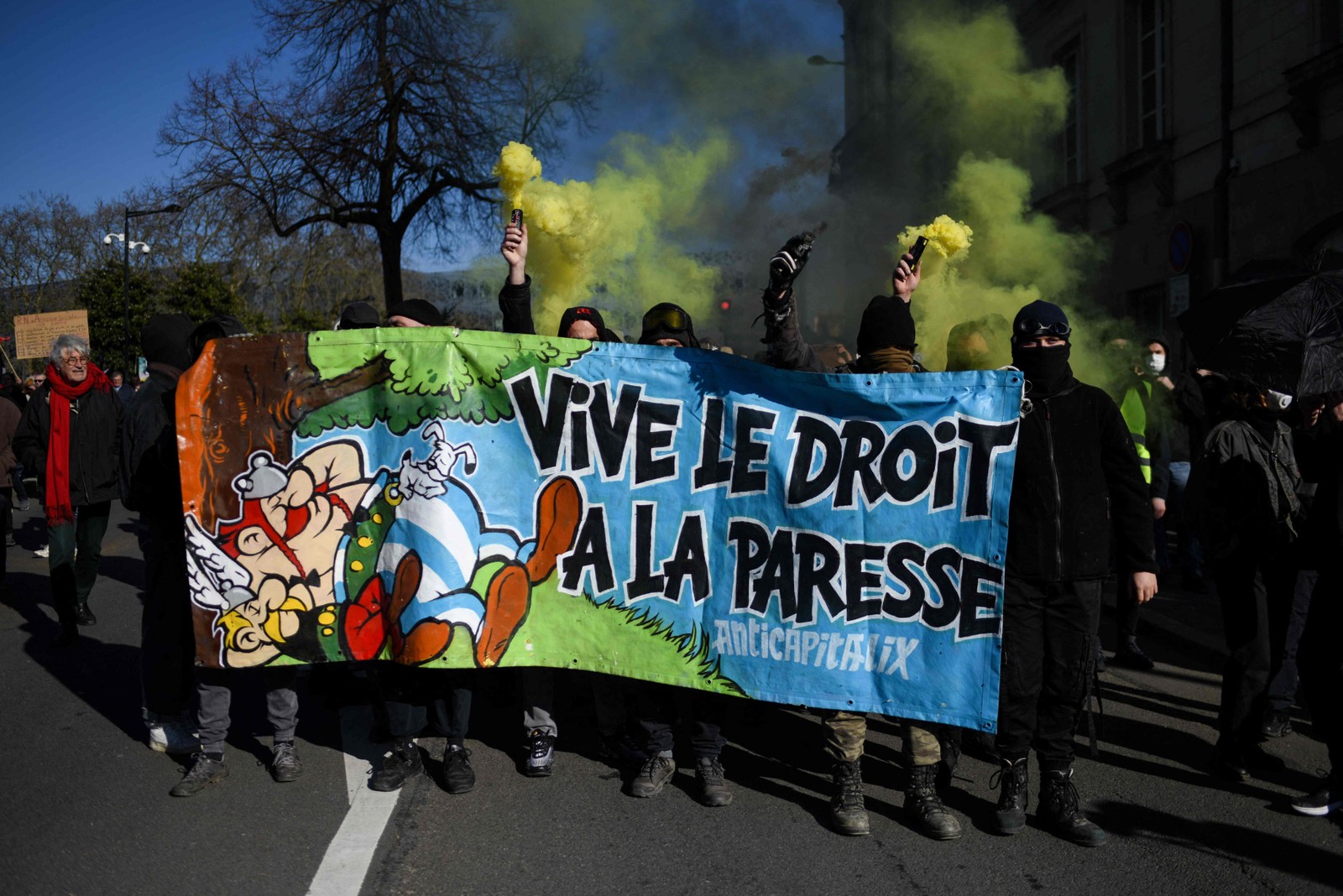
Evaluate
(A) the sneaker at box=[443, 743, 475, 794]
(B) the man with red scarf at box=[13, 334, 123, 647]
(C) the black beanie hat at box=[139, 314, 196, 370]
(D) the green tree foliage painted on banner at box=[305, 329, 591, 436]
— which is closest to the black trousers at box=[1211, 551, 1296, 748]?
(D) the green tree foliage painted on banner at box=[305, 329, 591, 436]

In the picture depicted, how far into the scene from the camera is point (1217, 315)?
4430 mm

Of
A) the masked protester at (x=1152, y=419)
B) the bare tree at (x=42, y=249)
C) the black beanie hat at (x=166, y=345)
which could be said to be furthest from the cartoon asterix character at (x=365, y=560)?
the bare tree at (x=42, y=249)

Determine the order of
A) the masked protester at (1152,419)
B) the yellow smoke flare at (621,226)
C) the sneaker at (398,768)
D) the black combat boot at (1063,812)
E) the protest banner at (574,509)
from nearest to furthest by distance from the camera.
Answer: the black combat boot at (1063,812) → the protest banner at (574,509) → the sneaker at (398,768) → the masked protester at (1152,419) → the yellow smoke flare at (621,226)

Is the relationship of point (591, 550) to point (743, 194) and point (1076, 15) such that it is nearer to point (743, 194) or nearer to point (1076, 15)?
point (743, 194)

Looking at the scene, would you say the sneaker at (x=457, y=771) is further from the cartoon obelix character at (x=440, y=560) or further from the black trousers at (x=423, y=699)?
the cartoon obelix character at (x=440, y=560)

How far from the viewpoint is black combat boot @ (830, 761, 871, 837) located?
3.93m

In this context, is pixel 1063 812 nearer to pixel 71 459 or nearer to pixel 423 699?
pixel 423 699

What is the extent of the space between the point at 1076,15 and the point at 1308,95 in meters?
6.78

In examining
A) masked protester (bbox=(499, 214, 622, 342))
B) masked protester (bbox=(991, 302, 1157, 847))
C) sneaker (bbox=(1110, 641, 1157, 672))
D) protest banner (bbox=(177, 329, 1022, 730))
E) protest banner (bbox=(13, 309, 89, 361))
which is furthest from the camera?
protest banner (bbox=(13, 309, 89, 361))

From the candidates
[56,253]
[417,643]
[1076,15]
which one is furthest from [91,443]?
[56,253]

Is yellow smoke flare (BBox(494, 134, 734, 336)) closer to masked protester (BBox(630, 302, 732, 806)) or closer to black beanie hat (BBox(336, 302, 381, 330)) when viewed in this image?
black beanie hat (BBox(336, 302, 381, 330))

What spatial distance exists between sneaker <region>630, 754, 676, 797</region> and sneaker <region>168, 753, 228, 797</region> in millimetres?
1731

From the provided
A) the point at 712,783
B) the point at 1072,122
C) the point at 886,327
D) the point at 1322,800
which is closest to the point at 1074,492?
the point at 886,327

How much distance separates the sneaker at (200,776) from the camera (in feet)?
14.4
